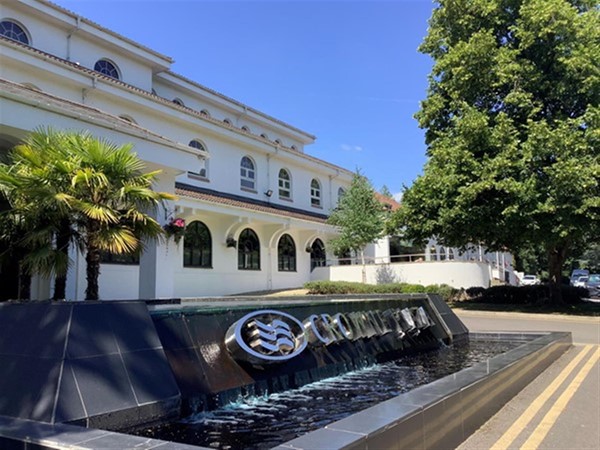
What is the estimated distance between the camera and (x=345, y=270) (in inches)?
1158

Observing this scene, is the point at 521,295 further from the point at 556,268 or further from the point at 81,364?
the point at 81,364

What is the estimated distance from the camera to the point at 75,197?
7.26 metres

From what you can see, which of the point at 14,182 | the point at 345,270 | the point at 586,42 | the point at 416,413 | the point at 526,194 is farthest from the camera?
the point at 345,270

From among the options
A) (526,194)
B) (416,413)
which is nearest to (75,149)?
(416,413)

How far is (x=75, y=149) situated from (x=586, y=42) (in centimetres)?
2125

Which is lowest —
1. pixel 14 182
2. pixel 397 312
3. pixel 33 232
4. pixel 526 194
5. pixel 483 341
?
pixel 483 341

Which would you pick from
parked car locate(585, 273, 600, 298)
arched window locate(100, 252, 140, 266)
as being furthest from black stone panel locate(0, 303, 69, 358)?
parked car locate(585, 273, 600, 298)

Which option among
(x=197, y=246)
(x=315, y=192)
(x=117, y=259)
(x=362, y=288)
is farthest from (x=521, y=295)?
(x=117, y=259)

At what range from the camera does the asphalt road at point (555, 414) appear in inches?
197

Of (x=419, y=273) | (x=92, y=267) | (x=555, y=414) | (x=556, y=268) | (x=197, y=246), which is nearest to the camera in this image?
(x=555, y=414)

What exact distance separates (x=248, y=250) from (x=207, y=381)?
19.9 m

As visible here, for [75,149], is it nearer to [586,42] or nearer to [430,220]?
Result: [430,220]

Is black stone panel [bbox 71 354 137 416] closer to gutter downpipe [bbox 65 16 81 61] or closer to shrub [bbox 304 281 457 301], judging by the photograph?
gutter downpipe [bbox 65 16 81 61]

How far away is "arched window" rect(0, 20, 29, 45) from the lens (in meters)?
18.6
